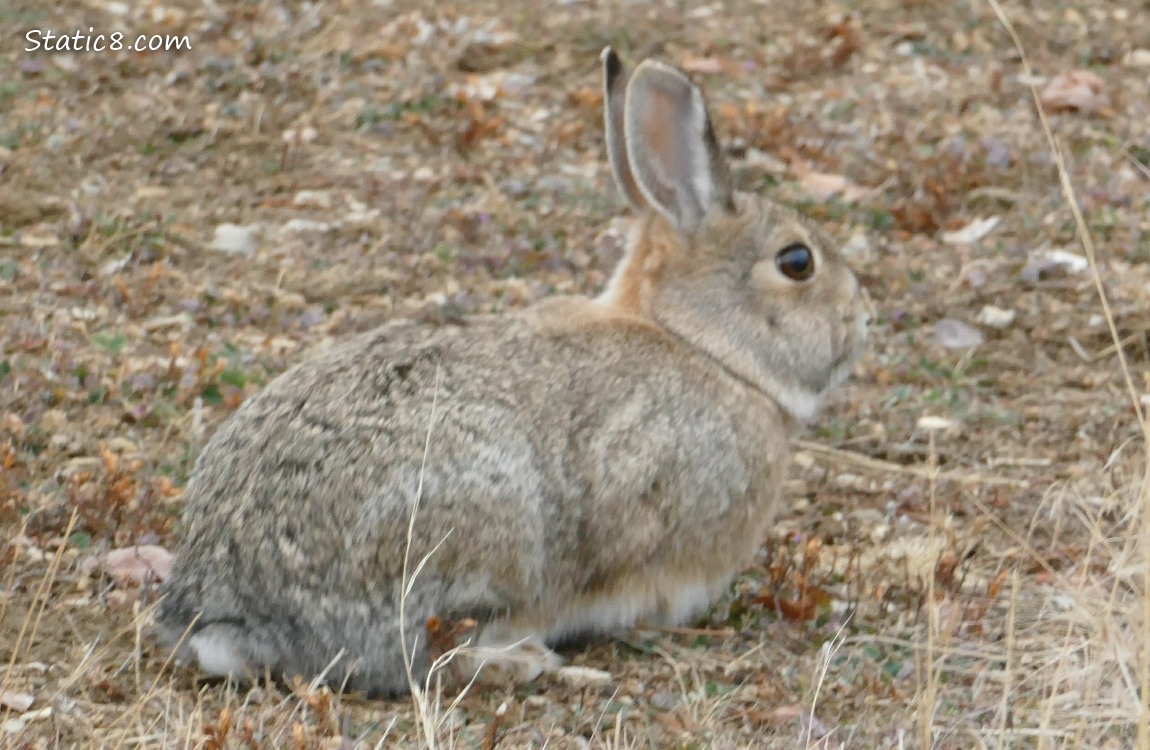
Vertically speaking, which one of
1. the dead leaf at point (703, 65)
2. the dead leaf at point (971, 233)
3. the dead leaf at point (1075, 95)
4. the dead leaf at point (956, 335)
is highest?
the dead leaf at point (703, 65)

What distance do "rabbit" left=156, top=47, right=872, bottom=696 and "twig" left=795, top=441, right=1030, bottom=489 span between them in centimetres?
81

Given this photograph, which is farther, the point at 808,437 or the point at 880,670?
the point at 808,437

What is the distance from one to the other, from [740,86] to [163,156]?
2960 millimetres

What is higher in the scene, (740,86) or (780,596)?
(740,86)

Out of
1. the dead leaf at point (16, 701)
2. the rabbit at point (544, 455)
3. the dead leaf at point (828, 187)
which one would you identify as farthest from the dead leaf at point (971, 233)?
→ the dead leaf at point (16, 701)

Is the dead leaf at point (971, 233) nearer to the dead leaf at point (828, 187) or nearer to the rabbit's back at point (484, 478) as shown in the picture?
the dead leaf at point (828, 187)

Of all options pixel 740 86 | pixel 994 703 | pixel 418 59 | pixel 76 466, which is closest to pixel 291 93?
pixel 418 59

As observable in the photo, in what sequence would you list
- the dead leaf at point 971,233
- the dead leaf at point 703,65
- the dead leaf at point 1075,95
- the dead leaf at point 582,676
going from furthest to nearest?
1. the dead leaf at point 703,65
2. the dead leaf at point 1075,95
3. the dead leaf at point 971,233
4. the dead leaf at point 582,676

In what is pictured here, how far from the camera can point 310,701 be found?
14.5ft

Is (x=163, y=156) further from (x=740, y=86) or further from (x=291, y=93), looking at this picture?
(x=740, y=86)

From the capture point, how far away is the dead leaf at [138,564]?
17.0ft

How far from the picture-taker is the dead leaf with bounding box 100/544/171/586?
517 cm

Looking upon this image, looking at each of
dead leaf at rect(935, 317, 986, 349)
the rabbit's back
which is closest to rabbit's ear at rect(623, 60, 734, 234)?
the rabbit's back

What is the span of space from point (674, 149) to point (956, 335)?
2.21 metres
